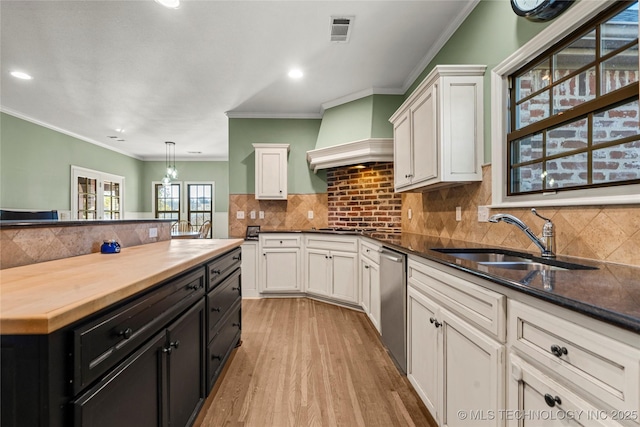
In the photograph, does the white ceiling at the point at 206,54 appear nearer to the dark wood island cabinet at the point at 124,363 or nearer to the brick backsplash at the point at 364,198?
the brick backsplash at the point at 364,198

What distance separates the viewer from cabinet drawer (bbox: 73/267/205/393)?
758 millimetres

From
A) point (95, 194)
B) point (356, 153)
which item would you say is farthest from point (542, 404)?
point (95, 194)

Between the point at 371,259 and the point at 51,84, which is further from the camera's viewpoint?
the point at 51,84

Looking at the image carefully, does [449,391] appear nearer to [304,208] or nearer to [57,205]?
[304,208]

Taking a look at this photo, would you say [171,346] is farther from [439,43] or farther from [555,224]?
[439,43]

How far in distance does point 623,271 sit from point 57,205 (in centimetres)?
751

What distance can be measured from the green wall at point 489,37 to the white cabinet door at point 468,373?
1320 millimetres

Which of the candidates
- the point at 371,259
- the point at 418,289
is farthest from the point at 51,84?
the point at 418,289

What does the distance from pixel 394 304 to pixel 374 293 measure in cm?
74

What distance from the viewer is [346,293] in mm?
3600

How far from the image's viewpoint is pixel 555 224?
1.54 meters

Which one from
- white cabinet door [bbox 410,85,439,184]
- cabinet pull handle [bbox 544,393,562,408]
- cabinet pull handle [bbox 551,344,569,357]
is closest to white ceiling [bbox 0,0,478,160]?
white cabinet door [bbox 410,85,439,184]

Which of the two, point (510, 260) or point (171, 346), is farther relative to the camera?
point (510, 260)

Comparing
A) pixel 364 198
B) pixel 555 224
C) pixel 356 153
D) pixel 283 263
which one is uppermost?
pixel 356 153
